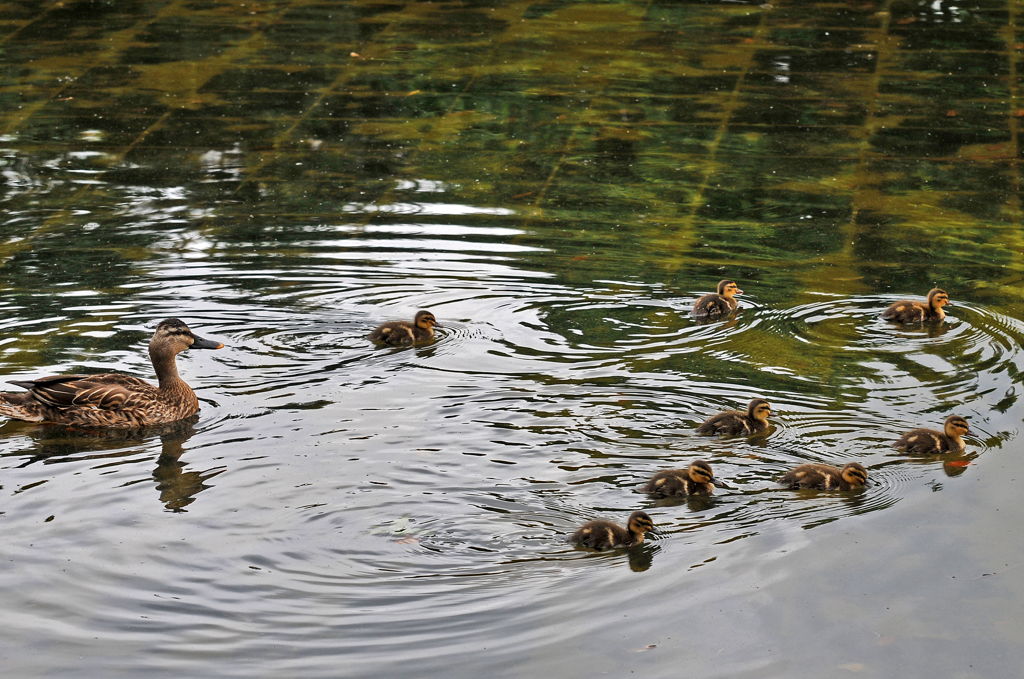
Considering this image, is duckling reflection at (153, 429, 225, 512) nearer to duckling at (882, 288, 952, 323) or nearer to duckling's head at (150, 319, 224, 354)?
duckling's head at (150, 319, 224, 354)

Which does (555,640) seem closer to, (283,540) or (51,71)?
(283,540)

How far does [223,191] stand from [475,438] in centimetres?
692

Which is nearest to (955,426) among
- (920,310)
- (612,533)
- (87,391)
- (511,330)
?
(920,310)

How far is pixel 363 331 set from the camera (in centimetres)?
1129

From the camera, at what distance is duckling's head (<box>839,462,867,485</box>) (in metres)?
8.43

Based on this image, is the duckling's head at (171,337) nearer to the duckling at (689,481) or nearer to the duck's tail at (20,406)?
the duck's tail at (20,406)

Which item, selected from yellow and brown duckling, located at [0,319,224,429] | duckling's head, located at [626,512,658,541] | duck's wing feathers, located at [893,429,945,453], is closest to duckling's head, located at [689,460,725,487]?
duckling's head, located at [626,512,658,541]

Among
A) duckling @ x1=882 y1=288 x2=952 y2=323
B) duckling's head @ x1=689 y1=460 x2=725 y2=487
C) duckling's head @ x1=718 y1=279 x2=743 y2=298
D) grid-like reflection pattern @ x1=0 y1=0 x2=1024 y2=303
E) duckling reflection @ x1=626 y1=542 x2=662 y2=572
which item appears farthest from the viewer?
grid-like reflection pattern @ x1=0 y1=0 x2=1024 y2=303

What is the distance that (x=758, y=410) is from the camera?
9203 mm

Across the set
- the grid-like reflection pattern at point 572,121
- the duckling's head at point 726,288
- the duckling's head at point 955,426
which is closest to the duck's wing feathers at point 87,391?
the duckling's head at point 726,288

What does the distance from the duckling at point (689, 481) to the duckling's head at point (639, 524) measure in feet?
1.35

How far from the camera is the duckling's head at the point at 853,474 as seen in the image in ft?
27.7

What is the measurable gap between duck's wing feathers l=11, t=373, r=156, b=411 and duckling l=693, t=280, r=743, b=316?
4.24 meters

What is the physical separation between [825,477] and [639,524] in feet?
4.16
